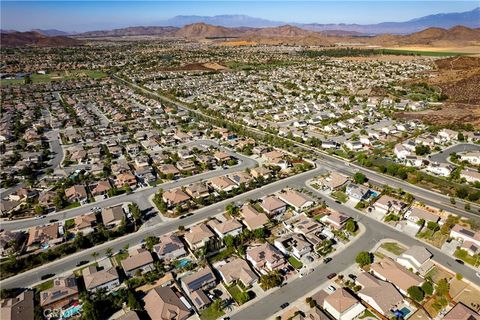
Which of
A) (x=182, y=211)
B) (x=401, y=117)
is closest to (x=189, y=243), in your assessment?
(x=182, y=211)

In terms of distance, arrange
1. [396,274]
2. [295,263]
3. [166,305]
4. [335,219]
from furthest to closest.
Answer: [335,219]
[295,263]
[396,274]
[166,305]

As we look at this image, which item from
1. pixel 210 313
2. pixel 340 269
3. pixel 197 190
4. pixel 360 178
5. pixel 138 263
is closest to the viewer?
pixel 210 313

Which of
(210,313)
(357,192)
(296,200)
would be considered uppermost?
(357,192)

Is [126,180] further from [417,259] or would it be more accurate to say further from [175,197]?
[417,259]

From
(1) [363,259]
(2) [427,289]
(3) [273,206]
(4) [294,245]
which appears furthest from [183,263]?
(2) [427,289]

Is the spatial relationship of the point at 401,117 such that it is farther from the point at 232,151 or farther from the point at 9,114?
the point at 9,114

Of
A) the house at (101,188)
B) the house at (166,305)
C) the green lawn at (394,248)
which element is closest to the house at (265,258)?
the house at (166,305)

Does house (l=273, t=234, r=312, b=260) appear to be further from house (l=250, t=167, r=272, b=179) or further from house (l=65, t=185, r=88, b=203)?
house (l=65, t=185, r=88, b=203)

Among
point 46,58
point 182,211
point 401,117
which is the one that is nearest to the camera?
point 182,211
